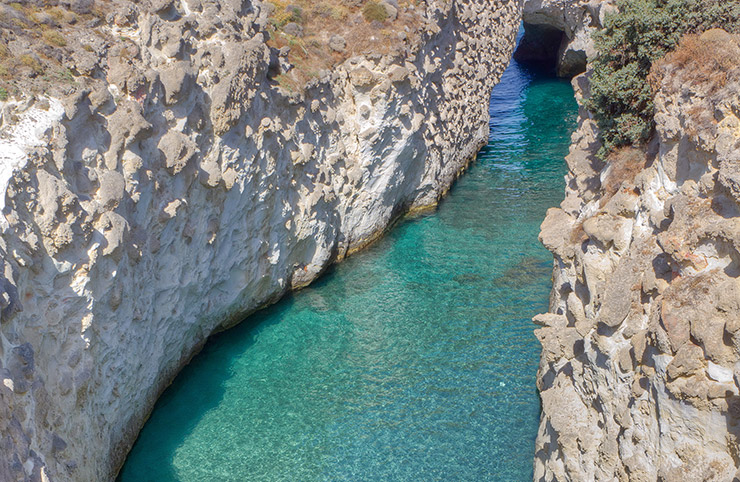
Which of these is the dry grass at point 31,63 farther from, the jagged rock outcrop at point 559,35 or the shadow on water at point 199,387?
the jagged rock outcrop at point 559,35

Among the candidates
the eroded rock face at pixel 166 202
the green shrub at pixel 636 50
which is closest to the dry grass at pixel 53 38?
the eroded rock face at pixel 166 202

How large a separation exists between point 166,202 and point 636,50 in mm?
12354

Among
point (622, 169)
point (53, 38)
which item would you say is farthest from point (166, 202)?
point (622, 169)

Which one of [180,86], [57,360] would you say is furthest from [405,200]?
[57,360]

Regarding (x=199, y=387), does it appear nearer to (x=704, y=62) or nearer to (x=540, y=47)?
(x=704, y=62)

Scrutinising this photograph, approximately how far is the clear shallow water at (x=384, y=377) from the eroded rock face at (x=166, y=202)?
1.03 meters

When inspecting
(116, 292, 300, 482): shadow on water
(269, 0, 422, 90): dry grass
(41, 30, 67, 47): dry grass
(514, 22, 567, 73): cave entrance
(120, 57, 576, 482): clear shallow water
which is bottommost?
(116, 292, 300, 482): shadow on water

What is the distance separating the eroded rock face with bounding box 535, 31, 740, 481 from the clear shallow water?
273 cm

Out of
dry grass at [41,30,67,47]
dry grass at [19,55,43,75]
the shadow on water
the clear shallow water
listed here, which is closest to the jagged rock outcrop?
the clear shallow water

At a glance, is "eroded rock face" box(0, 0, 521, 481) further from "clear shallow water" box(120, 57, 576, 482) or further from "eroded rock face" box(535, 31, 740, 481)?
"eroded rock face" box(535, 31, 740, 481)

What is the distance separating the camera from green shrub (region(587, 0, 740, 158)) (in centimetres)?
1445

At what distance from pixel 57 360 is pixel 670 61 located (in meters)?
14.2

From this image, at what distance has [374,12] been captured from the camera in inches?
1057

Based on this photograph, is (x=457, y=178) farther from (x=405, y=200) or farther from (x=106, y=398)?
(x=106, y=398)
